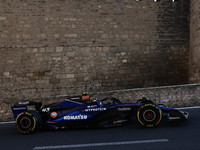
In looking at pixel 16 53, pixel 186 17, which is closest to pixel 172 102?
pixel 186 17

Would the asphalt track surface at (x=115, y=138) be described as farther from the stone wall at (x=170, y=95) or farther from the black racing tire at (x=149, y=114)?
the stone wall at (x=170, y=95)

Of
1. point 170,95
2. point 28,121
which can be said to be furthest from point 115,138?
point 170,95

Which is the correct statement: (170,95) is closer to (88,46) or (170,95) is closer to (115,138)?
(115,138)

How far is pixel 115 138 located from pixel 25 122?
7.92 ft

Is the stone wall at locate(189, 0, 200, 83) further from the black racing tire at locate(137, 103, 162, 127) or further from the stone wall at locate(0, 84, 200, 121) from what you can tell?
the black racing tire at locate(137, 103, 162, 127)

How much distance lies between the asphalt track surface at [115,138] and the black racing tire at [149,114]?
165mm

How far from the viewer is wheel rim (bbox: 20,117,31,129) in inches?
172

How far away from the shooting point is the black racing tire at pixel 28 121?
4301 millimetres

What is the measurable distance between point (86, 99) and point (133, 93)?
10.7ft

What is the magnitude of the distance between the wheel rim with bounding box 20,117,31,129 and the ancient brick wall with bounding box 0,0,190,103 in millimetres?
6256

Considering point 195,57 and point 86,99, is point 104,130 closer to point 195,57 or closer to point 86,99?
point 86,99

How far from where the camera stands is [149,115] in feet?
13.7

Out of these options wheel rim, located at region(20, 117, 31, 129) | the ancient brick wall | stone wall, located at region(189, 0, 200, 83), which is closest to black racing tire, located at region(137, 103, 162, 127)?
wheel rim, located at region(20, 117, 31, 129)

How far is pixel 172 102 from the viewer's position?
7352mm
